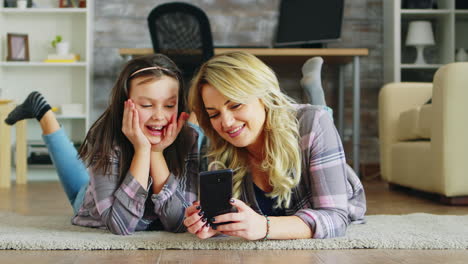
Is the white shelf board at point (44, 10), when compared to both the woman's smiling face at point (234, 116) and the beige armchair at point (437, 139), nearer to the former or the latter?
the beige armchair at point (437, 139)

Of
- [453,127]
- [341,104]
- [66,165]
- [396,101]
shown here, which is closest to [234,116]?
[66,165]

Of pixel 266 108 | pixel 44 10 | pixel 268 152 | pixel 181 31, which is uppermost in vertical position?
pixel 44 10

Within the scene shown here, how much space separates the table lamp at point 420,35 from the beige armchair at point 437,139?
879mm

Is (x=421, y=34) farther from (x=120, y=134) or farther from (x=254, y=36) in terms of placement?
(x=120, y=134)

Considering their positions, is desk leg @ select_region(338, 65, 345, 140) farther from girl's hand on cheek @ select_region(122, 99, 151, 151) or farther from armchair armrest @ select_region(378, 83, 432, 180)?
girl's hand on cheek @ select_region(122, 99, 151, 151)

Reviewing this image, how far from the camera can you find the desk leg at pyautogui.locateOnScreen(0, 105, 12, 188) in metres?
3.07

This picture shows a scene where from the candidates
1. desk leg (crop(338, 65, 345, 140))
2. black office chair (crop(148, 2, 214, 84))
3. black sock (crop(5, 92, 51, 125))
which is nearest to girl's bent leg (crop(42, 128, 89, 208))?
black sock (crop(5, 92, 51, 125))

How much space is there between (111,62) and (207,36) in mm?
1172

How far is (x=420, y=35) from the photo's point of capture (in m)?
3.59

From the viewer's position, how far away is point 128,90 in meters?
1.40

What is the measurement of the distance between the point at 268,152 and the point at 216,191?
0.23 metres

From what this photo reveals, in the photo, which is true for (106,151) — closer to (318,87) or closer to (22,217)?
(22,217)

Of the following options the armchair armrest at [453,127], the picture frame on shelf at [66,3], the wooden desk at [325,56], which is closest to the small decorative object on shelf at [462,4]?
the wooden desk at [325,56]

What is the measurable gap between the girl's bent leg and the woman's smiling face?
79cm
